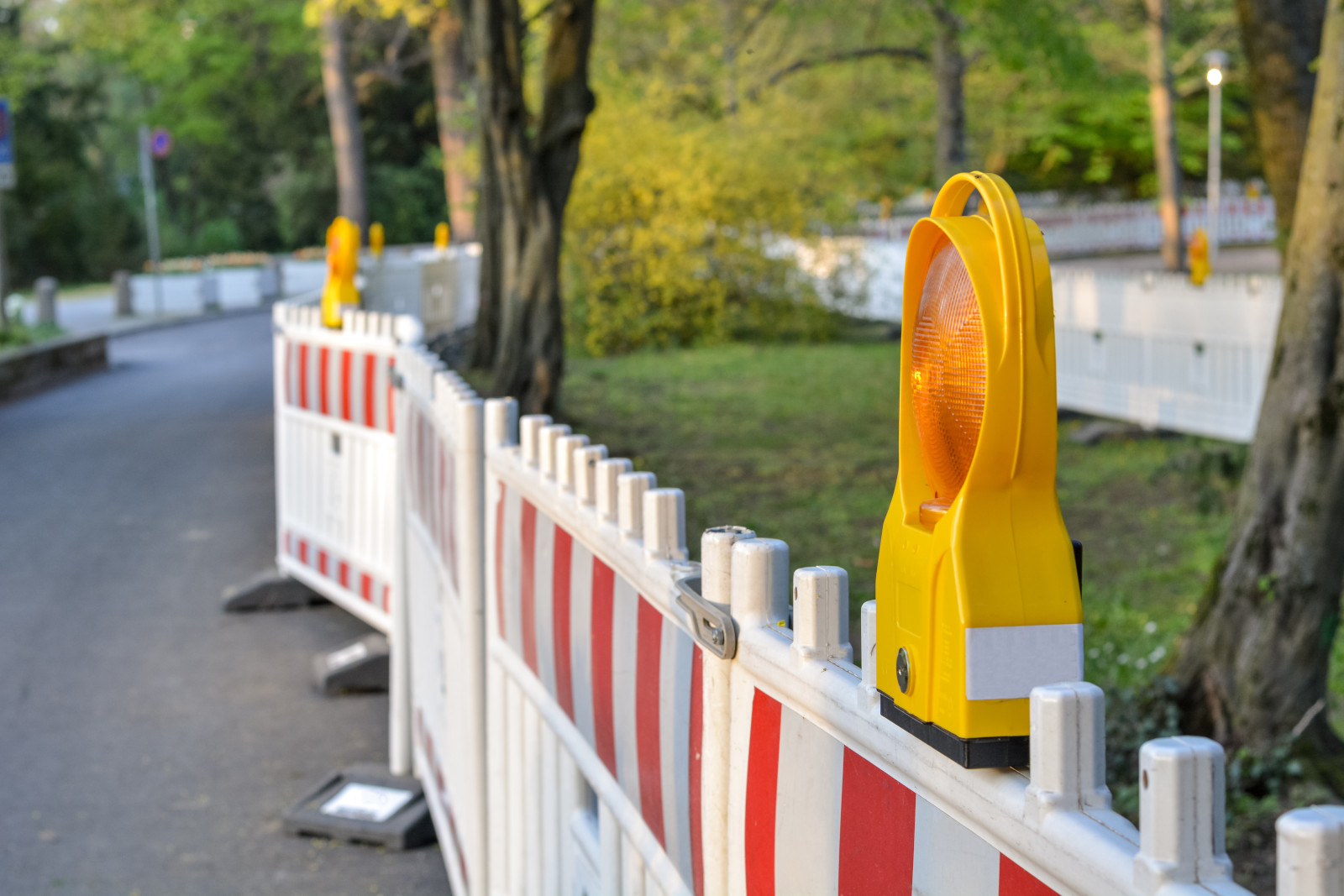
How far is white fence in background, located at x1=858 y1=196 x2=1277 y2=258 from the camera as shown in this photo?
47.7m

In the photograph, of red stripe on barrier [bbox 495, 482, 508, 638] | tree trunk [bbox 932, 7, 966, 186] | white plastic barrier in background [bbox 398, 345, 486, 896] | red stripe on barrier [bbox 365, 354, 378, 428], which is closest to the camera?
red stripe on barrier [bbox 495, 482, 508, 638]

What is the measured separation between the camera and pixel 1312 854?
103cm

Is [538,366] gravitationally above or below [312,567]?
above

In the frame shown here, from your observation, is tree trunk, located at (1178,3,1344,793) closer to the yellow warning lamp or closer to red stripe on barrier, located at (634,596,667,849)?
red stripe on barrier, located at (634,596,667,849)

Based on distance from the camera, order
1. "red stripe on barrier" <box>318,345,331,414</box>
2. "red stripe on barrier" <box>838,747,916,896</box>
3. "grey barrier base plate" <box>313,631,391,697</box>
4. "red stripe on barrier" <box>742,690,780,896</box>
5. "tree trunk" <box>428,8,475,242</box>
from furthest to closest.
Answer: "tree trunk" <box>428,8,475,242</box>, "red stripe on barrier" <box>318,345,331,414</box>, "grey barrier base plate" <box>313,631,391,697</box>, "red stripe on barrier" <box>742,690,780,896</box>, "red stripe on barrier" <box>838,747,916,896</box>

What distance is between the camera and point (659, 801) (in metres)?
2.44

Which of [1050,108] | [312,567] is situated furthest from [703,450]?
[1050,108]

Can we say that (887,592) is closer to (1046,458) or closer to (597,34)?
(1046,458)

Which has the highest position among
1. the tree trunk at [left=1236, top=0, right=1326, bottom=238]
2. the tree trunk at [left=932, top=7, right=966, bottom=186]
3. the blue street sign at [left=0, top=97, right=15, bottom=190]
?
the tree trunk at [left=932, top=7, right=966, bottom=186]

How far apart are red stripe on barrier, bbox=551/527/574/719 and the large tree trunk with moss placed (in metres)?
9.05

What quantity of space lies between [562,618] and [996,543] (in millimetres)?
1698

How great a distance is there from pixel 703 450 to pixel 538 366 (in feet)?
5.07

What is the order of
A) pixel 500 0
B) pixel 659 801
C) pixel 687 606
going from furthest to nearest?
1. pixel 500 0
2. pixel 659 801
3. pixel 687 606

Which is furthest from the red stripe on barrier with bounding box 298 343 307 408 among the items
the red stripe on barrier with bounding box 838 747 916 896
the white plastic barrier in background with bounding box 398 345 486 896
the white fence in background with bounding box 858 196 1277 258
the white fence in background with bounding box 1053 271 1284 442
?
the white fence in background with bounding box 858 196 1277 258
